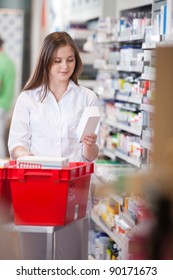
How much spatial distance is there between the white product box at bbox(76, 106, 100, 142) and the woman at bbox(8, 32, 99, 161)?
0.78 feet

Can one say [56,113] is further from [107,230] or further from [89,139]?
[107,230]

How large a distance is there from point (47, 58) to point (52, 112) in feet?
1.10

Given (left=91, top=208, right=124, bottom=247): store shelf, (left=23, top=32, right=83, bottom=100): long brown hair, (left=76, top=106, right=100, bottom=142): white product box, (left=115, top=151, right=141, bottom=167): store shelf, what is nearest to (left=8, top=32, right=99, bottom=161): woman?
(left=23, top=32, right=83, bottom=100): long brown hair

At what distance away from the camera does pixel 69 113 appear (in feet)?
14.1

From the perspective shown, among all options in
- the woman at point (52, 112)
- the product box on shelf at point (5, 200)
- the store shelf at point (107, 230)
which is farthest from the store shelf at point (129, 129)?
the product box on shelf at point (5, 200)

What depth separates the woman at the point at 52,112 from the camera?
13.8ft

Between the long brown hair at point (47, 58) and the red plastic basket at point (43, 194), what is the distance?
31.8 inches

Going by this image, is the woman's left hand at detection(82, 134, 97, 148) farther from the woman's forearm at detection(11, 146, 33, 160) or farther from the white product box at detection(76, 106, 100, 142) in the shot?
the woman's forearm at detection(11, 146, 33, 160)

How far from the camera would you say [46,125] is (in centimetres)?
427

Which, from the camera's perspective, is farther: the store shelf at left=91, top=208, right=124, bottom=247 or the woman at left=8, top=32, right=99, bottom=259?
the store shelf at left=91, top=208, right=124, bottom=247

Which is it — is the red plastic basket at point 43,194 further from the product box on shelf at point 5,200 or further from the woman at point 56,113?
the woman at point 56,113

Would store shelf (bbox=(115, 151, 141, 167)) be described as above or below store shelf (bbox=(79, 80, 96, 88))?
below

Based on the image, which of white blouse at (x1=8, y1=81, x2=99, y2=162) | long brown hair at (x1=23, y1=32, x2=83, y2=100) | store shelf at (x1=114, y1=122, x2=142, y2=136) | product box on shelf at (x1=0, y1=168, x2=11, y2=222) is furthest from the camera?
store shelf at (x1=114, y1=122, x2=142, y2=136)

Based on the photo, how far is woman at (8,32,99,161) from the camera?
420 cm
